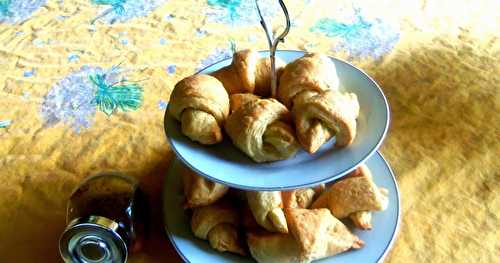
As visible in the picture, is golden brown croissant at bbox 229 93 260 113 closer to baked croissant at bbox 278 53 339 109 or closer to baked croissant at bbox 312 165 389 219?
baked croissant at bbox 278 53 339 109

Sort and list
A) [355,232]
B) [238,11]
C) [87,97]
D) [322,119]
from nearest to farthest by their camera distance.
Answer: [322,119], [355,232], [87,97], [238,11]

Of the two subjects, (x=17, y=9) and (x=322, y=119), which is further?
(x=17, y=9)

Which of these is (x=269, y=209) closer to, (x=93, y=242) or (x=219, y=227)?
(x=219, y=227)

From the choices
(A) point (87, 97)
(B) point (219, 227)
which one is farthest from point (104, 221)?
(A) point (87, 97)

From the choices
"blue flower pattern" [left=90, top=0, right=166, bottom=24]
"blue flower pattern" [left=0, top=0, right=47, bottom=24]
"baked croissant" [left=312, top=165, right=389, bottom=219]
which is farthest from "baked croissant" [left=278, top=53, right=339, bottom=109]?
"blue flower pattern" [left=0, top=0, right=47, bottom=24]

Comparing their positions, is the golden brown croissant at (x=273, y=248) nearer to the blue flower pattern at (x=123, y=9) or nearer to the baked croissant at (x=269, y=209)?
the baked croissant at (x=269, y=209)

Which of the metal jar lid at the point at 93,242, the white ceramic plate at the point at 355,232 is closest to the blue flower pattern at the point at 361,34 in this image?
the white ceramic plate at the point at 355,232
